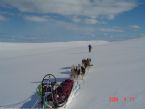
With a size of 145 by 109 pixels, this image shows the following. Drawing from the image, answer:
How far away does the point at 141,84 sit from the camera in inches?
476

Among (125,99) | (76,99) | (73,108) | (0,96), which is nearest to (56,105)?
(73,108)

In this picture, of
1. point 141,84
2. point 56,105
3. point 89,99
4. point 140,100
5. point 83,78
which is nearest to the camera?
point 56,105

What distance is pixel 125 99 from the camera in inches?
387

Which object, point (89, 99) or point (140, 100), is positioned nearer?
point (140, 100)

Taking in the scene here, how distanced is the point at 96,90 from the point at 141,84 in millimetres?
2276

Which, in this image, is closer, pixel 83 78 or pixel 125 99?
pixel 125 99

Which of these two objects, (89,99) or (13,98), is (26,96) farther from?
(89,99)

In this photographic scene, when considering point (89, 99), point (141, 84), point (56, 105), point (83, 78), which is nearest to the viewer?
point (56, 105)

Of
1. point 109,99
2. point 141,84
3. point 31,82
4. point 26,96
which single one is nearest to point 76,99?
point 109,99

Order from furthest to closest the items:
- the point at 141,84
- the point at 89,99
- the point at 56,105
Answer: the point at 141,84
the point at 89,99
the point at 56,105

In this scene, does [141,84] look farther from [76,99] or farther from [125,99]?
[76,99]

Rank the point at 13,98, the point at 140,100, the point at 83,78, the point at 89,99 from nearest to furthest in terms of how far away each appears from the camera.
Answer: the point at 140,100
the point at 89,99
the point at 13,98
the point at 83,78

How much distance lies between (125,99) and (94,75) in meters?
5.29

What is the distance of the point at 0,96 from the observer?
11773 mm
